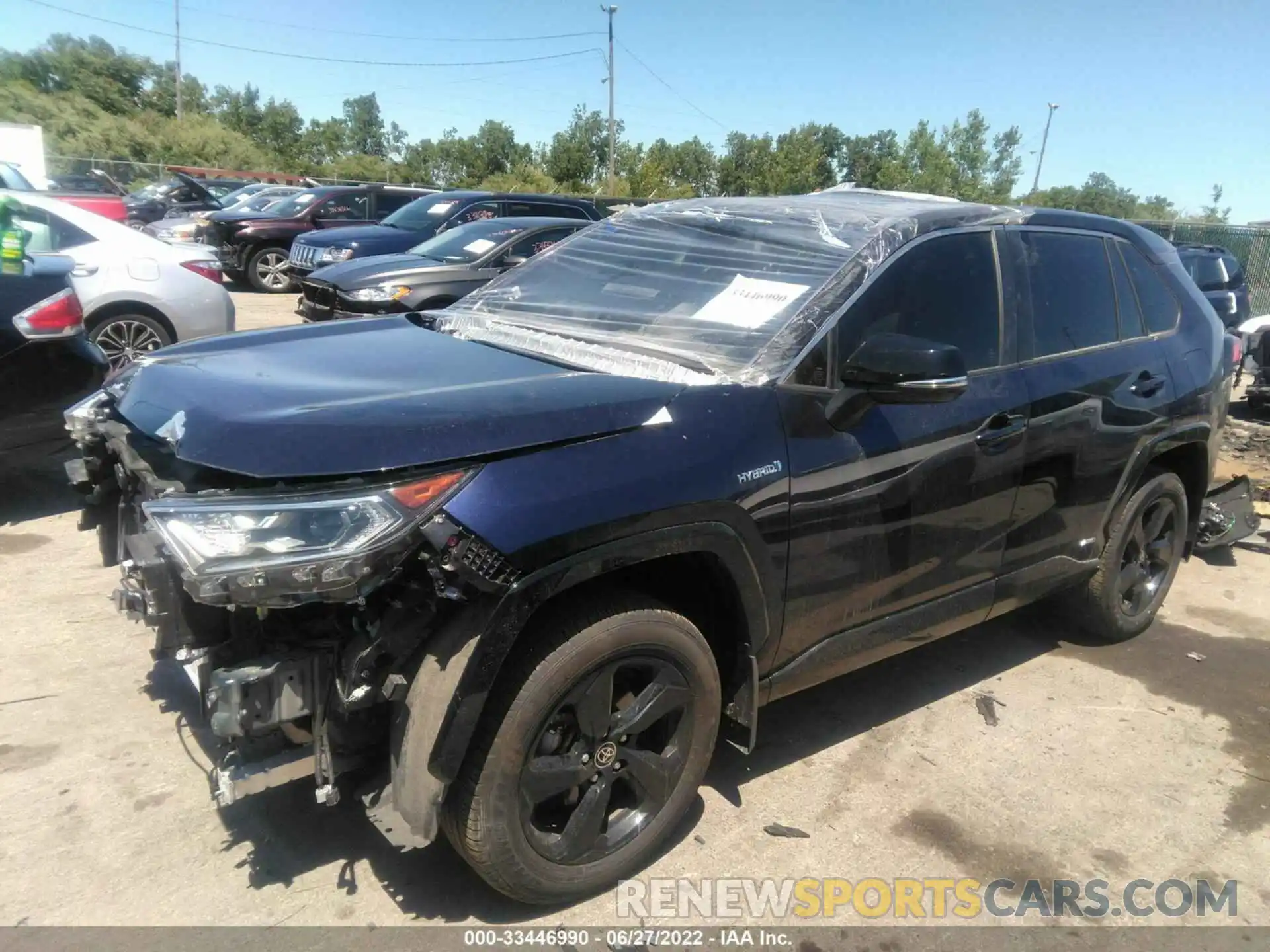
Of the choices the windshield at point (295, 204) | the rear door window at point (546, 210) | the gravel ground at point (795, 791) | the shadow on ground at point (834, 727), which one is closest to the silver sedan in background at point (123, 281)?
the gravel ground at point (795, 791)

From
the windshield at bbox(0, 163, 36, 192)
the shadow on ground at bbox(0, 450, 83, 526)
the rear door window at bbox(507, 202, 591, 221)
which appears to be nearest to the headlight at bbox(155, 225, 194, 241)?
the windshield at bbox(0, 163, 36, 192)

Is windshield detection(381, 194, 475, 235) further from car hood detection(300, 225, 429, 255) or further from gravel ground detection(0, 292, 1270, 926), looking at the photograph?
gravel ground detection(0, 292, 1270, 926)

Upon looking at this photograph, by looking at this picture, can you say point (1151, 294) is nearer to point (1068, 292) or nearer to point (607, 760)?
point (1068, 292)

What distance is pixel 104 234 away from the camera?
7.19 m

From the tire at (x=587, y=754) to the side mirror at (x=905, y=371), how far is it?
885 mm

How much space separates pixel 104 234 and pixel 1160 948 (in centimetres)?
786

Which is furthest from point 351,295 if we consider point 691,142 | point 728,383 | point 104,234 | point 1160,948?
point 691,142

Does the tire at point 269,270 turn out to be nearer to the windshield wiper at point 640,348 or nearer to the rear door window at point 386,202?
the rear door window at point 386,202

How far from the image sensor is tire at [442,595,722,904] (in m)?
2.29

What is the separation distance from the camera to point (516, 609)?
2.19 meters

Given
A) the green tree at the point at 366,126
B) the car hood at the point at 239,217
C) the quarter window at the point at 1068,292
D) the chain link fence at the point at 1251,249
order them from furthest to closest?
the green tree at the point at 366,126
the chain link fence at the point at 1251,249
the car hood at the point at 239,217
the quarter window at the point at 1068,292

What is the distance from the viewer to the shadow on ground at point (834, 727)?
105 inches

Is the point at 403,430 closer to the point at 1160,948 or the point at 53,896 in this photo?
→ the point at 53,896

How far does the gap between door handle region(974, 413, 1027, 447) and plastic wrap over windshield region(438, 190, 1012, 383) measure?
698 mm
